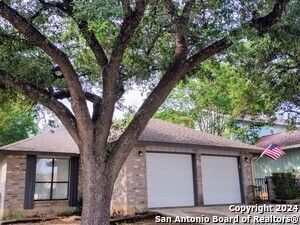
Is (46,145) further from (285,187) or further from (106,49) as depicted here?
(285,187)

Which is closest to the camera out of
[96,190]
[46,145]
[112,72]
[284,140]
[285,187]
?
[96,190]

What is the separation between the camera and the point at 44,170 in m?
13.5

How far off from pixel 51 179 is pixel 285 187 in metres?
10.7

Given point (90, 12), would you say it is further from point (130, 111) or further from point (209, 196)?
point (209, 196)

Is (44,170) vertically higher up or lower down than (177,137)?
lower down

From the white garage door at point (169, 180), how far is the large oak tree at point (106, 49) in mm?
4580

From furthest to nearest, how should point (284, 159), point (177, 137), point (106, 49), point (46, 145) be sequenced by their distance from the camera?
point (284, 159)
point (177, 137)
point (46, 145)
point (106, 49)

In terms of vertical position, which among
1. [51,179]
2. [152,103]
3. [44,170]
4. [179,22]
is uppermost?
[179,22]

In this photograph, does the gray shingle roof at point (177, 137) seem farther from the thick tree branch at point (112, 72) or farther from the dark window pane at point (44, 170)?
the thick tree branch at point (112, 72)

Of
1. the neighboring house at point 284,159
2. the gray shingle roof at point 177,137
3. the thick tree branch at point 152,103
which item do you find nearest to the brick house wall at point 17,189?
the gray shingle roof at point 177,137

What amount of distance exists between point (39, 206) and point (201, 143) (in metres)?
6.93

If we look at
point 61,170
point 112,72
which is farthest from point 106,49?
point 61,170

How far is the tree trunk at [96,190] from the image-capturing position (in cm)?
669

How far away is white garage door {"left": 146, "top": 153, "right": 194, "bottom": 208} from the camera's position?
1304 centimetres
